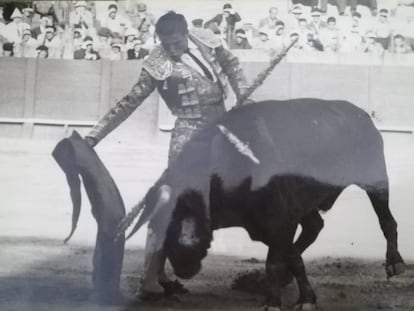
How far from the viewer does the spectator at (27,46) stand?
195 cm

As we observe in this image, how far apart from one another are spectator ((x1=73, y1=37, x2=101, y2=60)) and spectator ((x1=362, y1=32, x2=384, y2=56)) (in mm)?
881

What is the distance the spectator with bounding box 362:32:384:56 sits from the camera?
1.89m

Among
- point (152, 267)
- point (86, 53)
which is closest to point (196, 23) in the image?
point (86, 53)

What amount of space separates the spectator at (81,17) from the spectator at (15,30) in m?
0.16

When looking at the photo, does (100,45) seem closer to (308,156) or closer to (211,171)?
(211,171)

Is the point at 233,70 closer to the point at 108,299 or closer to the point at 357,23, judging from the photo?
the point at 357,23

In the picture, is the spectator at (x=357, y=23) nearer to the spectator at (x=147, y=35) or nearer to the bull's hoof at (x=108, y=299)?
the spectator at (x=147, y=35)

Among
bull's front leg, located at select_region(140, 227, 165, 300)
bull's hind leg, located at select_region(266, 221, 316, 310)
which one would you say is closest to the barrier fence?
bull's front leg, located at select_region(140, 227, 165, 300)

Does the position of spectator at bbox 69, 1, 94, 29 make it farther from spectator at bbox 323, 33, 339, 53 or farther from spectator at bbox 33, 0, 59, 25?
spectator at bbox 323, 33, 339, 53

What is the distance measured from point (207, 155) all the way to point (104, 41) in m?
0.54

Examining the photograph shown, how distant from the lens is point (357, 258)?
1778 millimetres

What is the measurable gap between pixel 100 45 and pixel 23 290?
831 mm

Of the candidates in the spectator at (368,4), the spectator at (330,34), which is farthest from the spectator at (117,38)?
the spectator at (368,4)

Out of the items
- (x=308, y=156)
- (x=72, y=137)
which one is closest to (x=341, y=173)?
(x=308, y=156)
